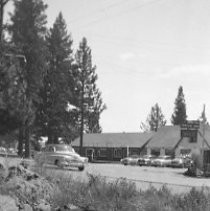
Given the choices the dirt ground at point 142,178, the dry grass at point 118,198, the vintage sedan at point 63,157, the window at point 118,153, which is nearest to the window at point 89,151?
the window at point 118,153

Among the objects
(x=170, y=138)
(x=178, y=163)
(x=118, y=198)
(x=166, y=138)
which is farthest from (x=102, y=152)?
(x=118, y=198)

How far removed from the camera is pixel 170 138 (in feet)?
287

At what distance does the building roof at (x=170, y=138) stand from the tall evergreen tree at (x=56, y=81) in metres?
18.8

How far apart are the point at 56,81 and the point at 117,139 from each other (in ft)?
83.6

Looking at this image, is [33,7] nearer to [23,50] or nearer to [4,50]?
[23,50]

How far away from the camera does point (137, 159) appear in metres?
73.4

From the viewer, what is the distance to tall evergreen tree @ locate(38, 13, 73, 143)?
74188 millimetres

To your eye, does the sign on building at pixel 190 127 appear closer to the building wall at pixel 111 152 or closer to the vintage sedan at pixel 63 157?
the building wall at pixel 111 152

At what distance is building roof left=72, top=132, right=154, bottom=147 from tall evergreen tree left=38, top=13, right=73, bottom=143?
2029cm

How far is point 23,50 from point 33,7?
5104 millimetres

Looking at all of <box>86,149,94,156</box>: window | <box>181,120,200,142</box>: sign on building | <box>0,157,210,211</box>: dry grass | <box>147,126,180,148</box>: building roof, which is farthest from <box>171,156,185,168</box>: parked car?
<box>0,157,210,211</box>: dry grass

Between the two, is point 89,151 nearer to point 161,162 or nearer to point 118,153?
point 118,153

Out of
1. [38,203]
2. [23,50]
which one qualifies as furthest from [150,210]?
[23,50]

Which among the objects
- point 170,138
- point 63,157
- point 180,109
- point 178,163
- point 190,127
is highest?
point 180,109
